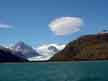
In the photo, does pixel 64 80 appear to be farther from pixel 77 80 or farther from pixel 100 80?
pixel 100 80

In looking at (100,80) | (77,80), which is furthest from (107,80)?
(77,80)

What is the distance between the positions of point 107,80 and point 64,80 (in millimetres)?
14331

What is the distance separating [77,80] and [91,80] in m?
4.32

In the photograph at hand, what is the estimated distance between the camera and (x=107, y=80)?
8338cm

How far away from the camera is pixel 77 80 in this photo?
90.8 metres

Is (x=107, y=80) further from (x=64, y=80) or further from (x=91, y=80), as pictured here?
(x=64, y=80)

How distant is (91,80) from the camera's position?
3477 inches

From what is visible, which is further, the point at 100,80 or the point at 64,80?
the point at 64,80

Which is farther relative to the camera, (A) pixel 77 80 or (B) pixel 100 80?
(A) pixel 77 80

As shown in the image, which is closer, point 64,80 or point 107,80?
point 107,80

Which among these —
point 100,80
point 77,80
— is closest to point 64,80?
point 77,80

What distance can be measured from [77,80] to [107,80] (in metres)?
10.2

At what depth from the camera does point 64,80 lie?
93.2m

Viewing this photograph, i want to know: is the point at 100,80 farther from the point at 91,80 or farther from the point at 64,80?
the point at 64,80
